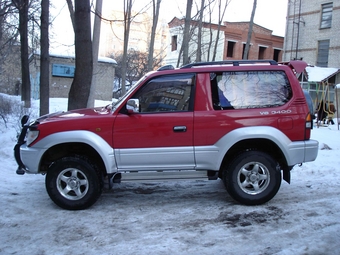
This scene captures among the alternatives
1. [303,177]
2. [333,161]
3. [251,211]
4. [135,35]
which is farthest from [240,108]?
[135,35]

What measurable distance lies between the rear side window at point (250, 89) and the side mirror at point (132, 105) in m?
1.16

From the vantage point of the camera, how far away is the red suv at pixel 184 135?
479cm

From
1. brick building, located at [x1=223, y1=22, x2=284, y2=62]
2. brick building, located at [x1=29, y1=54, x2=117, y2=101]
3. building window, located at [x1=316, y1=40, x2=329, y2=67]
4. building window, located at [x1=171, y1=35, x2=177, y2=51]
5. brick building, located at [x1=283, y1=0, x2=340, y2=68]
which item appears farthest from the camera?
building window, located at [x1=171, y1=35, x2=177, y2=51]

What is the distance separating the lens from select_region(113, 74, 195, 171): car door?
15.7ft

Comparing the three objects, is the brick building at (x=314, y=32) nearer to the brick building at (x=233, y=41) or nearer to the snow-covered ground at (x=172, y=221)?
the brick building at (x=233, y=41)

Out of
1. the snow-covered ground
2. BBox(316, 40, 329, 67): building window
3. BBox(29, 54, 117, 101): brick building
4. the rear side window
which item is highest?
BBox(316, 40, 329, 67): building window

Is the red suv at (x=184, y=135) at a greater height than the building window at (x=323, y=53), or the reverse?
the building window at (x=323, y=53)

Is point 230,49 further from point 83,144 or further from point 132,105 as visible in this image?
point 83,144

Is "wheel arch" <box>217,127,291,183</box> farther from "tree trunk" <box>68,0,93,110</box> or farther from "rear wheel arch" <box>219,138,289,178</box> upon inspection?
"tree trunk" <box>68,0,93,110</box>

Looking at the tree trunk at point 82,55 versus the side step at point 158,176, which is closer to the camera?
the side step at point 158,176

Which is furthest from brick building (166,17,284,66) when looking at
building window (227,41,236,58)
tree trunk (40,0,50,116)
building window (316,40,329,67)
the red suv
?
the red suv

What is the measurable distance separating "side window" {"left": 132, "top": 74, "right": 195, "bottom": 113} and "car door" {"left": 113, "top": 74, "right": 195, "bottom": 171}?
0.6 inches

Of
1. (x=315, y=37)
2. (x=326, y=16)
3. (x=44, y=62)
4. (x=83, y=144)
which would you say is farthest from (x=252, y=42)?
(x=83, y=144)

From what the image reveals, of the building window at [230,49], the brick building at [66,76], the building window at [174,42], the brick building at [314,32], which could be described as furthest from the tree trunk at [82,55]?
the building window at [230,49]
